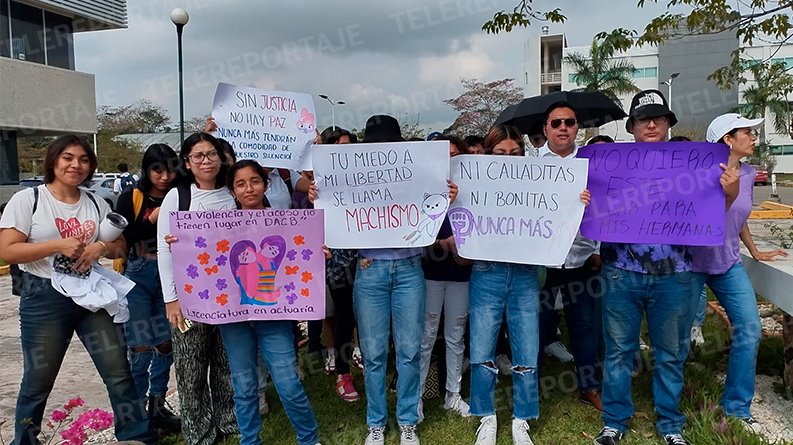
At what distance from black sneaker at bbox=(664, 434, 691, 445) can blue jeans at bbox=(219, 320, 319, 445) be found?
2002 mm

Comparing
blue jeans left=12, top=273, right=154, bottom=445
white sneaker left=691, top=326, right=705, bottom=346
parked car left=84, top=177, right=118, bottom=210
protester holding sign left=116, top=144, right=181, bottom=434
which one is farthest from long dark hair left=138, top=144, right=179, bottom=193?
parked car left=84, top=177, right=118, bottom=210

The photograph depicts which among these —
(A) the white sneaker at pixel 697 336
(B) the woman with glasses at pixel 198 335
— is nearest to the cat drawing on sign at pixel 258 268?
(B) the woman with glasses at pixel 198 335

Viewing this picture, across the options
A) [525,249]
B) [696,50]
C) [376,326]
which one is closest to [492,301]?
[525,249]

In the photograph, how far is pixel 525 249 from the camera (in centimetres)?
342

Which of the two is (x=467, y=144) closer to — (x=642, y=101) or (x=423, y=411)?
(x=642, y=101)

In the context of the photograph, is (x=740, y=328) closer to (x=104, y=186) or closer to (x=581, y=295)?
(x=581, y=295)

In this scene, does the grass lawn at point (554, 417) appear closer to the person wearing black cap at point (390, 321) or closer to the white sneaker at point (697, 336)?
the person wearing black cap at point (390, 321)

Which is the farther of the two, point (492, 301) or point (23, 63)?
point (23, 63)

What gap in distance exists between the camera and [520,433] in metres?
3.47

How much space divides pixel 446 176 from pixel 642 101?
4.09 feet

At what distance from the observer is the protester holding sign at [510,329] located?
3.45 meters

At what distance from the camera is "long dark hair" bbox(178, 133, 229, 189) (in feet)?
10.9

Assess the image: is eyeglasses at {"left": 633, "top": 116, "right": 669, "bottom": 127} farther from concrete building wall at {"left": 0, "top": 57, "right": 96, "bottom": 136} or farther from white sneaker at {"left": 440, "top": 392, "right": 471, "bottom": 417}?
concrete building wall at {"left": 0, "top": 57, "right": 96, "bottom": 136}

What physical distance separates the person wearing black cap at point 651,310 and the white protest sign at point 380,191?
1.04 metres
